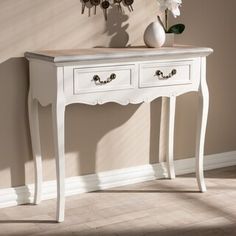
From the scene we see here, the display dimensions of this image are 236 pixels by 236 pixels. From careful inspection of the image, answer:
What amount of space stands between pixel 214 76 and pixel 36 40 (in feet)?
4.31

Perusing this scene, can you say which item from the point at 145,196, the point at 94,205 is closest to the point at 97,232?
the point at 94,205

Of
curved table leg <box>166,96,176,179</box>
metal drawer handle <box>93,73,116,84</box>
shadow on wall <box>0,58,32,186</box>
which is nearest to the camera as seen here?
metal drawer handle <box>93,73,116,84</box>

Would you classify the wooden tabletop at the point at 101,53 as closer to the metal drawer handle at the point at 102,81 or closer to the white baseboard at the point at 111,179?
the metal drawer handle at the point at 102,81

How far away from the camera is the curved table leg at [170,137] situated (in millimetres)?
3471

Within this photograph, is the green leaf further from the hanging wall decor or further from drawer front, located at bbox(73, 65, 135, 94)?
drawer front, located at bbox(73, 65, 135, 94)

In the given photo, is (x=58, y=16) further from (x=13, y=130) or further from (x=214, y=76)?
(x=214, y=76)

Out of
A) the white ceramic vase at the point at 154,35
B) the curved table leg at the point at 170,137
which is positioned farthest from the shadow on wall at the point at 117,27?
the curved table leg at the point at 170,137

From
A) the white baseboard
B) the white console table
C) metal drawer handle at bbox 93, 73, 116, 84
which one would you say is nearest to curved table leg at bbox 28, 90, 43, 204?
the white console table

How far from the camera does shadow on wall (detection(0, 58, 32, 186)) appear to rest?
9.73ft

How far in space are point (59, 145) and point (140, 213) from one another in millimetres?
586

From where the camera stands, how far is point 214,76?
12.1ft

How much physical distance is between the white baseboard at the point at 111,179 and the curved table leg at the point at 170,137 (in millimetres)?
58

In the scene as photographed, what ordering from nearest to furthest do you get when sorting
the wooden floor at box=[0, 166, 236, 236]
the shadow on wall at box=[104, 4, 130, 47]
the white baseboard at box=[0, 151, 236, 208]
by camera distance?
the wooden floor at box=[0, 166, 236, 236], the white baseboard at box=[0, 151, 236, 208], the shadow on wall at box=[104, 4, 130, 47]

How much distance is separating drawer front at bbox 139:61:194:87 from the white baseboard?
694mm
